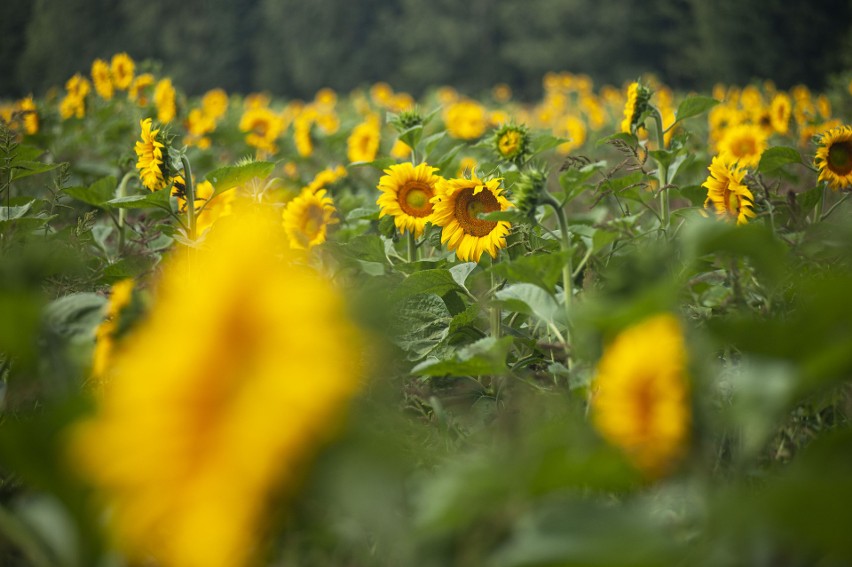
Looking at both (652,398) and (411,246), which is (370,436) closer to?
(652,398)

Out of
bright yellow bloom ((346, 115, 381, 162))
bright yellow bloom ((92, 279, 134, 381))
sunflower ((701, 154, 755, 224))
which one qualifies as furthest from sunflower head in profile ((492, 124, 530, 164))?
bright yellow bloom ((346, 115, 381, 162))

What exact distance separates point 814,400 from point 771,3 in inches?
563

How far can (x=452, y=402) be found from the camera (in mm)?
1272

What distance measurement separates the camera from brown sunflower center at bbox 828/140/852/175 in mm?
1583

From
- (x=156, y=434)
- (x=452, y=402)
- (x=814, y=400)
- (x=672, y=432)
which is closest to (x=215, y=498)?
(x=156, y=434)

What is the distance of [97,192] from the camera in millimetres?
1627

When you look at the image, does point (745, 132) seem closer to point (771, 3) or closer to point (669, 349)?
point (669, 349)

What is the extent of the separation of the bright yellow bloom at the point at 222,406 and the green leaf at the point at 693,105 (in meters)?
1.38

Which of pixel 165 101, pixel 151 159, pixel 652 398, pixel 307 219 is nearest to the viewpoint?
pixel 652 398

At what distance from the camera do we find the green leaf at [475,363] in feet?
2.76

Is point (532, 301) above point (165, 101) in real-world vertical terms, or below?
above

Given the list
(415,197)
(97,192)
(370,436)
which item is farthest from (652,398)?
(97,192)

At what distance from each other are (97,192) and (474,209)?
881 millimetres

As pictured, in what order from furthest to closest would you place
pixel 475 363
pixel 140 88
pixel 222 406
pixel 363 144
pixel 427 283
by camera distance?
pixel 140 88, pixel 363 144, pixel 427 283, pixel 475 363, pixel 222 406
